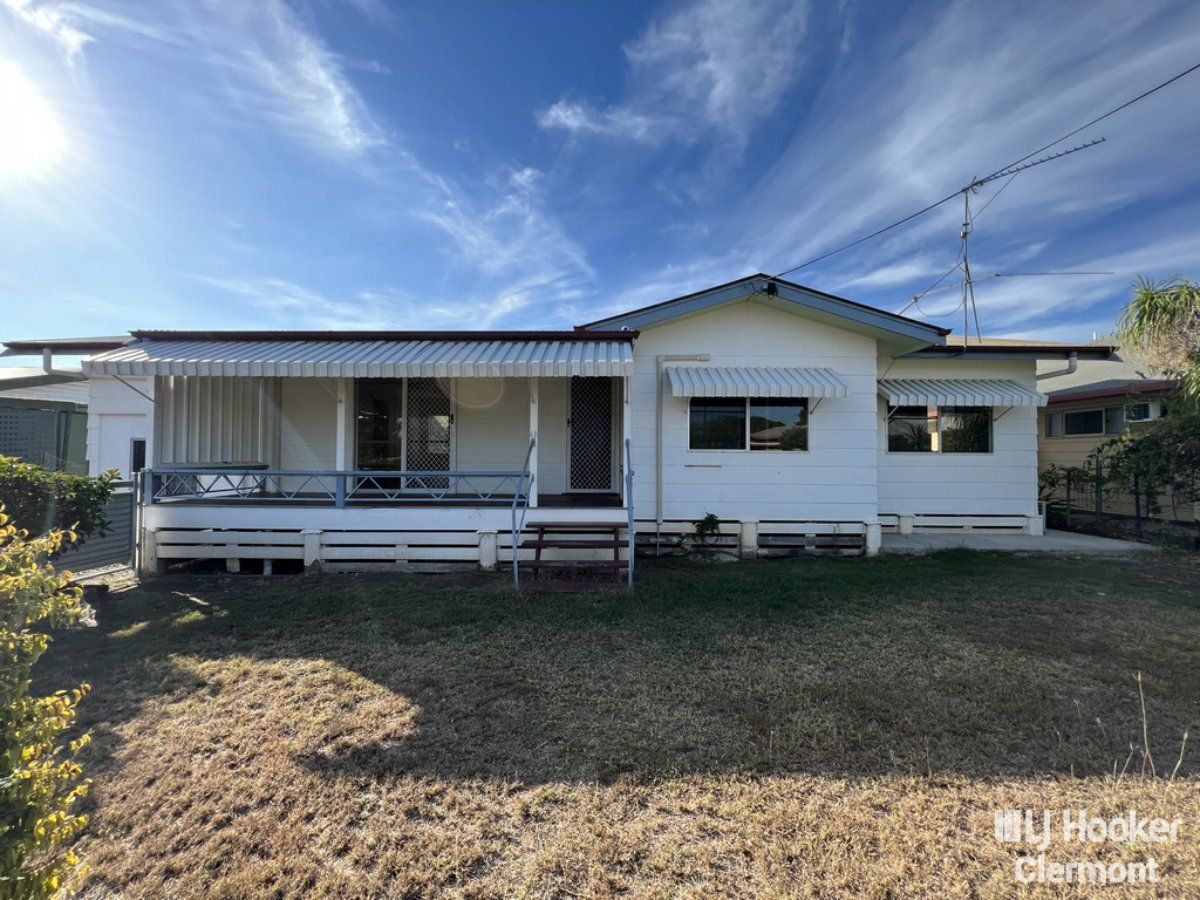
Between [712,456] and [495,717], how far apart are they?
18.6 ft

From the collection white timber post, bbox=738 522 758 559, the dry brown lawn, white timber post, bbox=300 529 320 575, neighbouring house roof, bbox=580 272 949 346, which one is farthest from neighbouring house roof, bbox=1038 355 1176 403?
white timber post, bbox=300 529 320 575

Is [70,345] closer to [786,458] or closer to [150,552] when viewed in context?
[150,552]

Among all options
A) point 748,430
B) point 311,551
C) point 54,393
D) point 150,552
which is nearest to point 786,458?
point 748,430

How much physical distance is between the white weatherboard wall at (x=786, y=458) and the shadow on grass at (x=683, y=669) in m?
1.91

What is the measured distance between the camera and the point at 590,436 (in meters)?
9.00

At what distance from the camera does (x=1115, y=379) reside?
39.4ft

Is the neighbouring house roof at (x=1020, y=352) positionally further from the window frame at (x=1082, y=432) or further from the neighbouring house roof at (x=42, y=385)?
the neighbouring house roof at (x=42, y=385)

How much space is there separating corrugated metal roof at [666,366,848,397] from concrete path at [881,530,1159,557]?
279 centimetres

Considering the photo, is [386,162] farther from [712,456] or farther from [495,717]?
[495,717]

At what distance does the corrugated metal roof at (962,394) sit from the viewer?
8.70m

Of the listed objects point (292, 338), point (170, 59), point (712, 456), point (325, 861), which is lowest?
point (325, 861)

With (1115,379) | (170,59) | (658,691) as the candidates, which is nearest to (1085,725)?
(658,691)

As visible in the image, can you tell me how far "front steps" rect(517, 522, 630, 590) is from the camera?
18.9 ft

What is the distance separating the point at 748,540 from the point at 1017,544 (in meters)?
4.48
